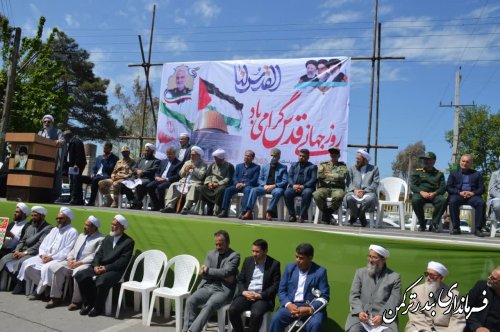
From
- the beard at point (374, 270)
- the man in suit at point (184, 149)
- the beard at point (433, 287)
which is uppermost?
the man in suit at point (184, 149)

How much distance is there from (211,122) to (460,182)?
4.95m

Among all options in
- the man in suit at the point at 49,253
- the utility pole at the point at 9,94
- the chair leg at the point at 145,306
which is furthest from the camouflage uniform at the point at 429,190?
the utility pole at the point at 9,94

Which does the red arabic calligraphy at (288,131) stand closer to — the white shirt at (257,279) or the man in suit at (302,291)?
the white shirt at (257,279)

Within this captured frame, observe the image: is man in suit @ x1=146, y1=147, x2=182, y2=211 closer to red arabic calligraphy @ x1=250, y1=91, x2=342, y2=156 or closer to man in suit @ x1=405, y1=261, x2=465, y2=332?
red arabic calligraphy @ x1=250, y1=91, x2=342, y2=156

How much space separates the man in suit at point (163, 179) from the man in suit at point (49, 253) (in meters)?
1.73

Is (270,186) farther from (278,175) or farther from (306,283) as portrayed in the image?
(306,283)

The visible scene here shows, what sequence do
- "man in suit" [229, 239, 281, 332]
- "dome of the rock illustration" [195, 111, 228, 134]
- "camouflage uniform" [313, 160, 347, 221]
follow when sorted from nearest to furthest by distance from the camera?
"man in suit" [229, 239, 281, 332]
"camouflage uniform" [313, 160, 347, 221]
"dome of the rock illustration" [195, 111, 228, 134]

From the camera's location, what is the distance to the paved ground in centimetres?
450

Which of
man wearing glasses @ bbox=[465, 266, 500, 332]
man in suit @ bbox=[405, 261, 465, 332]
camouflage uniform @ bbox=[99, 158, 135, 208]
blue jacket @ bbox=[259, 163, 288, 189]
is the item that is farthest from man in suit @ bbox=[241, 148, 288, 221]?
man wearing glasses @ bbox=[465, 266, 500, 332]

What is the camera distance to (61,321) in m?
4.73

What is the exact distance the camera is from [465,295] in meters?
3.87

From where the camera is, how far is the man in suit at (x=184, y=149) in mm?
8008

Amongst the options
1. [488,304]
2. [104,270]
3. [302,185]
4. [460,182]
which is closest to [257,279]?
[104,270]

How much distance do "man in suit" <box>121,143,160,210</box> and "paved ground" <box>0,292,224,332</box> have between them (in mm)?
2595
